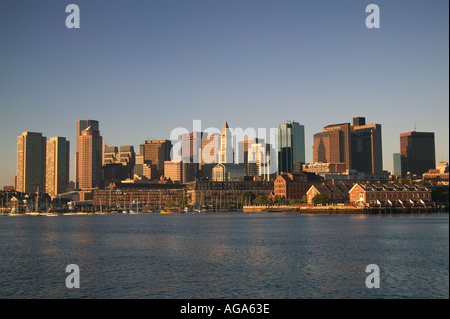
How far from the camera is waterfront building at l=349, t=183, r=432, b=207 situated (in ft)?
567

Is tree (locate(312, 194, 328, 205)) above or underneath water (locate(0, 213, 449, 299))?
above

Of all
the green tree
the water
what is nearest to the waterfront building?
the green tree

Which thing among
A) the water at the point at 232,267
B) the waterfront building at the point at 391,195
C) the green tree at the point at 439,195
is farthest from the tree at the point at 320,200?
the water at the point at 232,267

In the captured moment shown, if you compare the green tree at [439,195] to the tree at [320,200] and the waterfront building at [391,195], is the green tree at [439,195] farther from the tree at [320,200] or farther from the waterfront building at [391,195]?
the tree at [320,200]

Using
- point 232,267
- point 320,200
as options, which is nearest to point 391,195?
point 320,200

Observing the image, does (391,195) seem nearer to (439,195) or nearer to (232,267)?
(439,195)

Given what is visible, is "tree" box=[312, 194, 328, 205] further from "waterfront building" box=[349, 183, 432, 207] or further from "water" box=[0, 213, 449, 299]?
"water" box=[0, 213, 449, 299]

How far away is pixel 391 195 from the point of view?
173500 millimetres

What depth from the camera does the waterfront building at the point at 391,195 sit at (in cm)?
17288

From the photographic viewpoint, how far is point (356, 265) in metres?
53.5

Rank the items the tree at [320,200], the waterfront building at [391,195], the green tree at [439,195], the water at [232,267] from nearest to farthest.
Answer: the water at [232,267] → the waterfront building at [391,195] → the green tree at [439,195] → the tree at [320,200]
